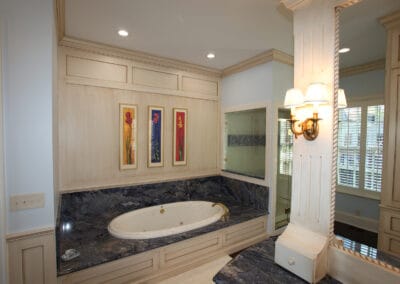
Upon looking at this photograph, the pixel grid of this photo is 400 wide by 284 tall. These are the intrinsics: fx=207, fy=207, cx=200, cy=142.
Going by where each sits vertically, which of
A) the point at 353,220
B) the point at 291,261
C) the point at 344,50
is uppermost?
the point at 344,50

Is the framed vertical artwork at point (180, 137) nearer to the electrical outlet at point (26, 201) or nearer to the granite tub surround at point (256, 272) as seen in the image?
the electrical outlet at point (26, 201)

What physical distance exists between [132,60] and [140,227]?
229 cm

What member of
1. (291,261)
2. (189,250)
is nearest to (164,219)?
(189,250)

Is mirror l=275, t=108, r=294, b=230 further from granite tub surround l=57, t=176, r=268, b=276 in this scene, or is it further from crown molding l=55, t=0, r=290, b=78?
crown molding l=55, t=0, r=290, b=78

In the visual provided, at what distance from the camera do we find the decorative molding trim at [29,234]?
1.36 metres

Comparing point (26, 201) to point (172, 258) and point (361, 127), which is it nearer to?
point (172, 258)

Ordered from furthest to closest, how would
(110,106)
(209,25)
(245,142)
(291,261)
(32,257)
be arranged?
(245,142) → (110,106) → (209,25) → (32,257) → (291,261)

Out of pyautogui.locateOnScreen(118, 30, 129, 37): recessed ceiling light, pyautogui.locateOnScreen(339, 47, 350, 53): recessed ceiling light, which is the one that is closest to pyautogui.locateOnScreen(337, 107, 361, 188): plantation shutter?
pyautogui.locateOnScreen(339, 47, 350, 53): recessed ceiling light

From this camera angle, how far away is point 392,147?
3.52 feet

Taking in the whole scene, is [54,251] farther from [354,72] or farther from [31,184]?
[354,72]

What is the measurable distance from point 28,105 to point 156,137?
1.79 m

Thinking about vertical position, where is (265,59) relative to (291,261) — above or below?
above

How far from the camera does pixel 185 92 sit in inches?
132

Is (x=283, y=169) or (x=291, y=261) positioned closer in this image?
(x=291, y=261)
